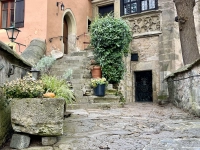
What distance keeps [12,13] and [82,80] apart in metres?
5.12

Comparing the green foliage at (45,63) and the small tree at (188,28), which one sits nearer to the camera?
the small tree at (188,28)

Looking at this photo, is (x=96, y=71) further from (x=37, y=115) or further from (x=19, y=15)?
(x=37, y=115)

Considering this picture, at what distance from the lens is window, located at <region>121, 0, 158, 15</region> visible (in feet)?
37.1

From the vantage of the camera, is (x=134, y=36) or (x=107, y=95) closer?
(x=107, y=95)

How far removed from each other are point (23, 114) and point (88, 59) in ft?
20.3

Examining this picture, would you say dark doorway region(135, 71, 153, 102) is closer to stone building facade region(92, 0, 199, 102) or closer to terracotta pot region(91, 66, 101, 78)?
stone building facade region(92, 0, 199, 102)

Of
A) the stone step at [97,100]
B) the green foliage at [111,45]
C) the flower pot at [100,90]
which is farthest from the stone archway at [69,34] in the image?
the stone step at [97,100]

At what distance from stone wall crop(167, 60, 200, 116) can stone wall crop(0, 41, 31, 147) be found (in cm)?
341

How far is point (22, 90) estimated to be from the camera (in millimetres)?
2717

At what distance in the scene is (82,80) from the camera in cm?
750

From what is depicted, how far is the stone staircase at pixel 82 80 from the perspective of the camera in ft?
20.8

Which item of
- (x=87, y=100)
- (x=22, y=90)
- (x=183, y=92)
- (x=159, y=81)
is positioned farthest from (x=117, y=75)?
(x=22, y=90)

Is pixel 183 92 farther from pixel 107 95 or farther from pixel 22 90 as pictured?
pixel 22 90

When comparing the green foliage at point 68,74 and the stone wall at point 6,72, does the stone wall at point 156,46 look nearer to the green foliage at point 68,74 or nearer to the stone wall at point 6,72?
the green foliage at point 68,74
